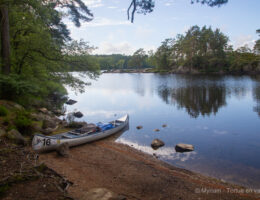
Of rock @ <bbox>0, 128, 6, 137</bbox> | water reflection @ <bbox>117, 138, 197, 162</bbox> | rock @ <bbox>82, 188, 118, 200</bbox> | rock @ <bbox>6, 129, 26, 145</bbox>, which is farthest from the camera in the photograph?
water reflection @ <bbox>117, 138, 197, 162</bbox>

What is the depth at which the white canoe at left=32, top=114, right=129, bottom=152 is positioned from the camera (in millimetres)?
8727

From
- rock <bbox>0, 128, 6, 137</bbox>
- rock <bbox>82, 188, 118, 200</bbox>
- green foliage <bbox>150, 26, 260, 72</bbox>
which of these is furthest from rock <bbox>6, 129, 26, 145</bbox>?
green foliage <bbox>150, 26, 260, 72</bbox>

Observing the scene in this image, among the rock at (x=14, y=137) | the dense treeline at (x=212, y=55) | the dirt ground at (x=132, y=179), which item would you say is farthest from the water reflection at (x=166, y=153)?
the dense treeline at (x=212, y=55)

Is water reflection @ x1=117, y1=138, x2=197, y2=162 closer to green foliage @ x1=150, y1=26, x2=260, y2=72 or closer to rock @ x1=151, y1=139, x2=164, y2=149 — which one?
rock @ x1=151, y1=139, x2=164, y2=149

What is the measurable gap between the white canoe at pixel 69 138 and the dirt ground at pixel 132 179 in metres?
0.44

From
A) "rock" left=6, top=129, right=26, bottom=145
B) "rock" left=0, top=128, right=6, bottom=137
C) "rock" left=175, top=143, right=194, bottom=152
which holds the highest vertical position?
"rock" left=0, top=128, right=6, bottom=137

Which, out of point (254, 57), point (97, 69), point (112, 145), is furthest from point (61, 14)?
point (254, 57)

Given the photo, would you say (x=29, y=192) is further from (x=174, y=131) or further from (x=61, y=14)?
(x=61, y=14)

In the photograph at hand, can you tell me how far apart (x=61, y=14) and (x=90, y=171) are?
12.9 metres

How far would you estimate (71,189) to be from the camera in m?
5.75

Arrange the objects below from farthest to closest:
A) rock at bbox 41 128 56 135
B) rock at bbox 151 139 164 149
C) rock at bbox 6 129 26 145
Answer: rock at bbox 151 139 164 149, rock at bbox 41 128 56 135, rock at bbox 6 129 26 145

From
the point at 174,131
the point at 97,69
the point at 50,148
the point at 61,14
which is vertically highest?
the point at 61,14

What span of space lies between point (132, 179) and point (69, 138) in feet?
15.2

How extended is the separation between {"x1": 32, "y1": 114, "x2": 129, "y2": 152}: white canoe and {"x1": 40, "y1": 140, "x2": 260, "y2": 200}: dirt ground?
444mm
